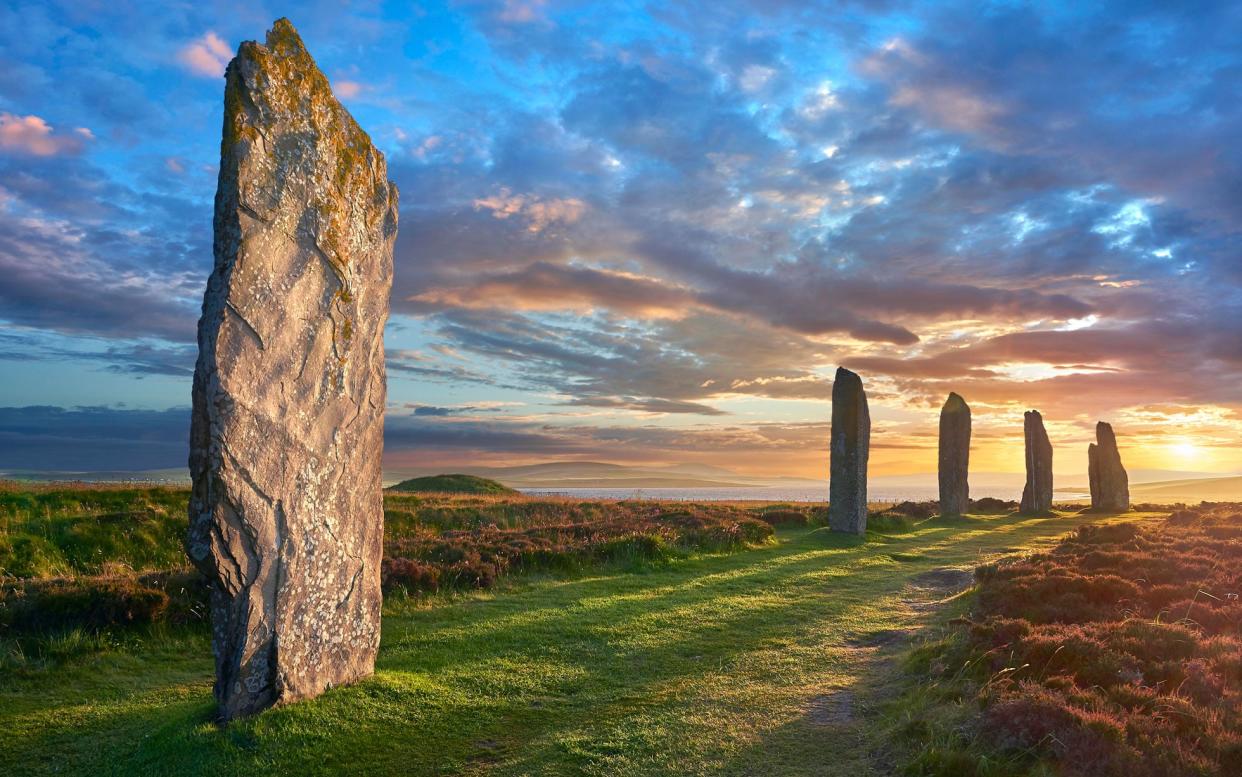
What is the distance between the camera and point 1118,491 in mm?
38312

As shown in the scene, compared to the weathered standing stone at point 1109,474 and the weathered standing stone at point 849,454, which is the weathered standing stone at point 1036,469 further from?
the weathered standing stone at point 849,454

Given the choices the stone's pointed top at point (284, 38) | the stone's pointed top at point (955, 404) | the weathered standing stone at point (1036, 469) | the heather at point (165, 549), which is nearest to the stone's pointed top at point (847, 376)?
the heather at point (165, 549)

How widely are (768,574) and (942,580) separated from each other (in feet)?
13.1

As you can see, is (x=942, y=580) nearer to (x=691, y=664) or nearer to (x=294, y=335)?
(x=691, y=664)

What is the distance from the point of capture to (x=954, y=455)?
1364 inches

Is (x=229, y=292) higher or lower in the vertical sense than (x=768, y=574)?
higher

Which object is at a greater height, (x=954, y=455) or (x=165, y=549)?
(x=954, y=455)

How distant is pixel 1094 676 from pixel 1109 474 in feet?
120

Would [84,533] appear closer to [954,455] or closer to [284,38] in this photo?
[284,38]

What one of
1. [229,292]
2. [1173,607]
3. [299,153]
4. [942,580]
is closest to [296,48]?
[299,153]

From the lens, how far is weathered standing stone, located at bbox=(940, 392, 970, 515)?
34.5m

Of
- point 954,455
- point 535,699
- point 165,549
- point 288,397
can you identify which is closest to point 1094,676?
point 535,699

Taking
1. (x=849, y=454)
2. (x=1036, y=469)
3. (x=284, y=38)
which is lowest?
(x=1036, y=469)

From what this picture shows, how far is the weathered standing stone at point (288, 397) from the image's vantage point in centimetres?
762
